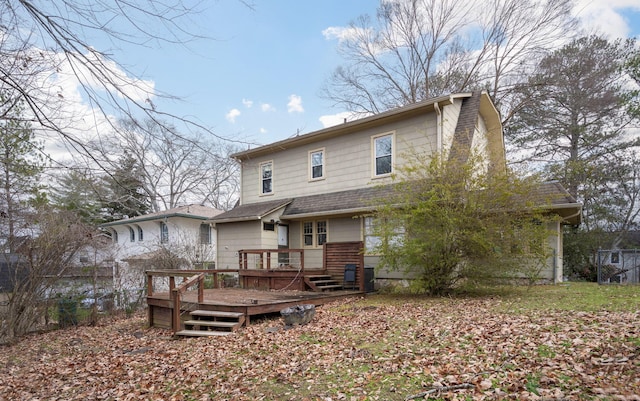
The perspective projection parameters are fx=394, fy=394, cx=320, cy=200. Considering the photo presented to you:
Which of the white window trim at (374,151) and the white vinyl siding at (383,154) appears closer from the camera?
the white window trim at (374,151)

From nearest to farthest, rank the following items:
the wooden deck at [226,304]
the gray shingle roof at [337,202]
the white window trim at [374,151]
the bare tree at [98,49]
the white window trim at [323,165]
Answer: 1. the bare tree at [98,49]
2. the wooden deck at [226,304]
3. the gray shingle roof at [337,202]
4. the white window trim at [374,151]
5. the white window trim at [323,165]

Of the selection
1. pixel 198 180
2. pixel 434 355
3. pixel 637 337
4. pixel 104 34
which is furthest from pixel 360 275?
pixel 198 180

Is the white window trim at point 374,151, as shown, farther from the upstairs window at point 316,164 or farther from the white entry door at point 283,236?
the white entry door at point 283,236

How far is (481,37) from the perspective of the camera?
69.1ft

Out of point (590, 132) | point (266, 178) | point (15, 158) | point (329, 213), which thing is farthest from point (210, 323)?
point (590, 132)

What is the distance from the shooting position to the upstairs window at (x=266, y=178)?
1668 centimetres

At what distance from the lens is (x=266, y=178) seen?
16.9m

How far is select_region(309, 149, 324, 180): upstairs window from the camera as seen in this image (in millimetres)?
15038

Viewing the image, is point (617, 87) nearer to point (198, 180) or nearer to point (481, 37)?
point (481, 37)

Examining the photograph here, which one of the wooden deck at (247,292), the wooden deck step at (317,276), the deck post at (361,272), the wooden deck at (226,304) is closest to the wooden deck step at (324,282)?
the wooden deck at (247,292)

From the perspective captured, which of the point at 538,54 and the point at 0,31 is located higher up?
the point at 538,54

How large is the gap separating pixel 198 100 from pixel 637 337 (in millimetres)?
5834

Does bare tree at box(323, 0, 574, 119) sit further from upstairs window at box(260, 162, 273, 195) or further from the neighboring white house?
the neighboring white house

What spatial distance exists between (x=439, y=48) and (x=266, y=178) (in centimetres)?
1289
